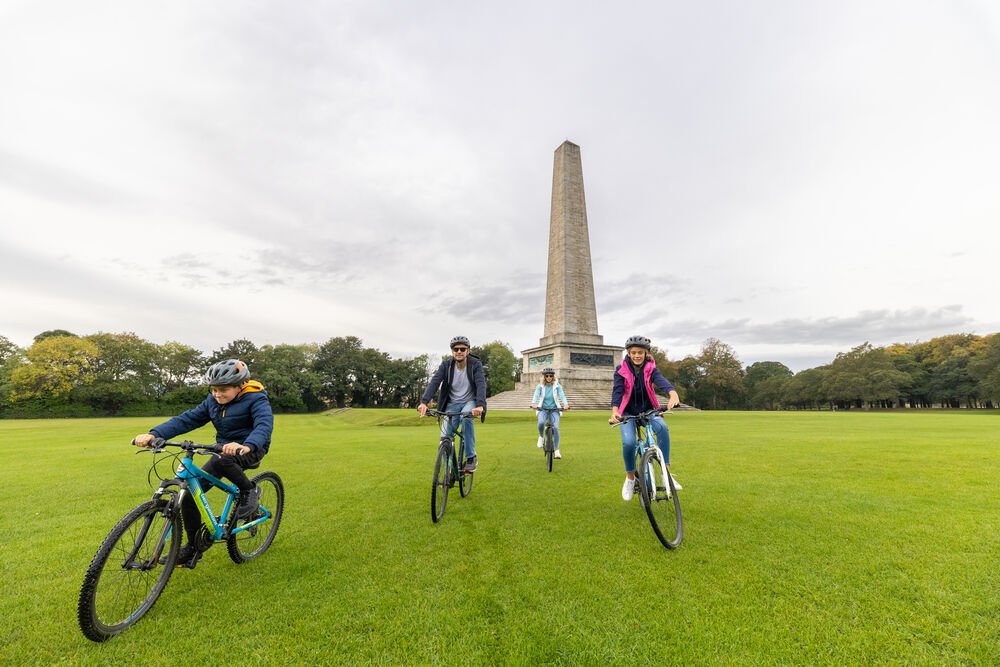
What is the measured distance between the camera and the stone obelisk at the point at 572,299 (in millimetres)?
33969

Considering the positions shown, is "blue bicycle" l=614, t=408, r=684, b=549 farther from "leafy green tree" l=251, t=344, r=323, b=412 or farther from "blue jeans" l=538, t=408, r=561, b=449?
Result: "leafy green tree" l=251, t=344, r=323, b=412

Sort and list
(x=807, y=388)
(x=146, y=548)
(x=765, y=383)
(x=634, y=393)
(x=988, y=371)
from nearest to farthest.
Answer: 1. (x=146, y=548)
2. (x=634, y=393)
3. (x=988, y=371)
4. (x=807, y=388)
5. (x=765, y=383)

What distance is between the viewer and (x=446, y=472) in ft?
19.2

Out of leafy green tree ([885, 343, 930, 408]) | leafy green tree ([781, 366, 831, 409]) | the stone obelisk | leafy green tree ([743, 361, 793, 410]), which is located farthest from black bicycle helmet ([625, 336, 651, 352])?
leafy green tree ([743, 361, 793, 410])

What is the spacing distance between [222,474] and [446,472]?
2.72 meters

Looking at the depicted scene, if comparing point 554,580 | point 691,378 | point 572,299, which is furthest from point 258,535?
point 691,378

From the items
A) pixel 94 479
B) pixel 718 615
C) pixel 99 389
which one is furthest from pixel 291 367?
pixel 718 615

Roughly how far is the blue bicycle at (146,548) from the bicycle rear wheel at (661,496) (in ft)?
13.3

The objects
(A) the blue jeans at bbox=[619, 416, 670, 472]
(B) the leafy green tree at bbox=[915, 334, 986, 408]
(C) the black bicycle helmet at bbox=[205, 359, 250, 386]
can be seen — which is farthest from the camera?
(B) the leafy green tree at bbox=[915, 334, 986, 408]

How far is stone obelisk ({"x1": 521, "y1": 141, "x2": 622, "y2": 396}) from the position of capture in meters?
34.0

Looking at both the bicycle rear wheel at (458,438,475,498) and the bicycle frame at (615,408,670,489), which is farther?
the bicycle rear wheel at (458,438,475,498)

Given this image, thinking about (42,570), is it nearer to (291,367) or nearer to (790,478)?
(790,478)

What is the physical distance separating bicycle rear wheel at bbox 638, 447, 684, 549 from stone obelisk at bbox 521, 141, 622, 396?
92.7ft

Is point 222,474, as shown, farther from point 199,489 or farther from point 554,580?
point 554,580
